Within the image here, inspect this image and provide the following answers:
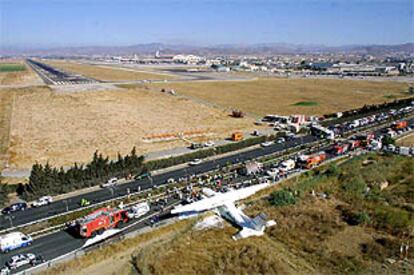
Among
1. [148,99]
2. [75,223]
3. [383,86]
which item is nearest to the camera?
[75,223]

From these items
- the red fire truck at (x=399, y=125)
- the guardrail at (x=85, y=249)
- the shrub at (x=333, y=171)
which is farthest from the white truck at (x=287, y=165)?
the red fire truck at (x=399, y=125)

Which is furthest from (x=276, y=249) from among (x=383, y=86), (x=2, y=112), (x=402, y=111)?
(x=383, y=86)

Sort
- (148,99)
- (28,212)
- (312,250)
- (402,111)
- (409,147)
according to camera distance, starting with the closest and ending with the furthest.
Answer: (312,250) < (28,212) < (409,147) < (402,111) < (148,99)

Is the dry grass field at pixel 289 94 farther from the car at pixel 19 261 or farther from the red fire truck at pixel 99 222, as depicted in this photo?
the car at pixel 19 261

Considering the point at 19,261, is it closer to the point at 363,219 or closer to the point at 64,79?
the point at 363,219

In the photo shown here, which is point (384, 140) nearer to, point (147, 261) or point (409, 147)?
point (409, 147)

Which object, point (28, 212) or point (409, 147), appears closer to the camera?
point (28, 212)

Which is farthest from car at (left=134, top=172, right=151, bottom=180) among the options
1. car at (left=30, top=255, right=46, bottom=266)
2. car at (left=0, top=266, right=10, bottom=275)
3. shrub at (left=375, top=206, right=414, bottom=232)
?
shrub at (left=375, top=206, right=414, bottom=232)
